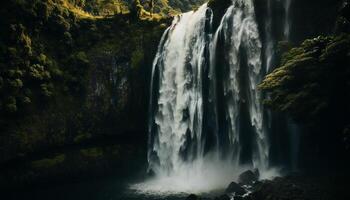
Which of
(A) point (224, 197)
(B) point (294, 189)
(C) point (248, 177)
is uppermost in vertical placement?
(C) point (248, 177)

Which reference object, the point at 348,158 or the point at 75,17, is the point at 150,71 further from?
the point at 348,158

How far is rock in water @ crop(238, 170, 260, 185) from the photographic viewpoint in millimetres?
37397

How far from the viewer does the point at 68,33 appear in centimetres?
5000

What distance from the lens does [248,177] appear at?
37844 mm

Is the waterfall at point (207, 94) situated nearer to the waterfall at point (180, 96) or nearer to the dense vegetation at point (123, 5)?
the waterfall at point (180, 96)

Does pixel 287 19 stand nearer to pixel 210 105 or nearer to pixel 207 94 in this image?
pixel 207 94

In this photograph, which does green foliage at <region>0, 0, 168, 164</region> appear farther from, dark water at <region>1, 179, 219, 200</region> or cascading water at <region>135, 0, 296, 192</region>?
cascading water at <region>135, 0, 296, 192</region>

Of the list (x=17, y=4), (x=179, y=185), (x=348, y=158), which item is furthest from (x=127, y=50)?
(x=348, y=158)

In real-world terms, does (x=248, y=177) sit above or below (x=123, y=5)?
below

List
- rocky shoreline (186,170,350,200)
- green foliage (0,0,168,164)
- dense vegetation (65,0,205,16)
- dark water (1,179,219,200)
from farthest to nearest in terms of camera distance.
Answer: dense vegetation (65,0,205,16) < green foliage (0,0,168,164) < dark water (1,179,219,200) < rocky shoreline (186,170,350,200)

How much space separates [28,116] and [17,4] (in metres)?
12.4

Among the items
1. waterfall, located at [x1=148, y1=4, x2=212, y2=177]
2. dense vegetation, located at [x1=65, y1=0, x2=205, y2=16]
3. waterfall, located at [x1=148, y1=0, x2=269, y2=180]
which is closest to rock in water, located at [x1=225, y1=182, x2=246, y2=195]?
waterfall, located at [x1=148, y1=0, x2=269, y2=180]

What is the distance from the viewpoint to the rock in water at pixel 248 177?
37397mm

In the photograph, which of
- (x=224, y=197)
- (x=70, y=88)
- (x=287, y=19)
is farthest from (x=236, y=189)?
(x=70, y=88)
